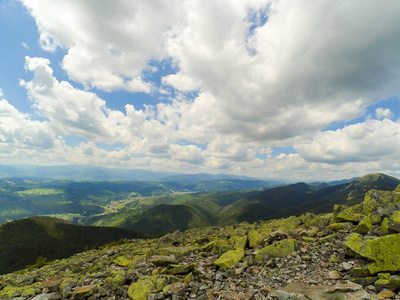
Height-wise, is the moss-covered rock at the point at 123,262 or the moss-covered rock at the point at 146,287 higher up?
the moss-covered rock at the point at 146,287

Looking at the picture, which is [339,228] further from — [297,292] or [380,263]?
[297,292]

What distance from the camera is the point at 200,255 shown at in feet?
55.5

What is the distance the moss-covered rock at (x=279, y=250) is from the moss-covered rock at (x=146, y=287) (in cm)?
746

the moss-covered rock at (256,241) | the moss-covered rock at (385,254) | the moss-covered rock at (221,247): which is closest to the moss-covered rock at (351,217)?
the moss-covered rock at (385,254)

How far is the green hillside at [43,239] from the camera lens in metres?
147

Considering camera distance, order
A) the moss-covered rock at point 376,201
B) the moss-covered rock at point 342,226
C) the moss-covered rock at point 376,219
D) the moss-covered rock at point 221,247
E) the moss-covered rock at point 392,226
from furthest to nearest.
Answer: the moss-covered rock at point 221,247 < the moss-covered rock at point 376,201 < the moss-covered rock at point 342,226 < the moss-covered rock at point 376,219 < the moss-covered rock at point 392,226

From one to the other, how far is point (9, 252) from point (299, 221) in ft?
792

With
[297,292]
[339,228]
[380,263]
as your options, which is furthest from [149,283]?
[339,228]

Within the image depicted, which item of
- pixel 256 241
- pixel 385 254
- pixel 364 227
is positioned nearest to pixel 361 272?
pixel 385 254

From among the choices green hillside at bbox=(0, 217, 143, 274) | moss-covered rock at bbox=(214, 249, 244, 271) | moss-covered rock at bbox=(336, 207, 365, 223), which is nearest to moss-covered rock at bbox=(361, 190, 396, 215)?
moss-covered rock at bbox=(336, 207, 365, 223)

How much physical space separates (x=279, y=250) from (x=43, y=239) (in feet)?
773

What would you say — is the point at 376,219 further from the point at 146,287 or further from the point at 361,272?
the point at 146,287

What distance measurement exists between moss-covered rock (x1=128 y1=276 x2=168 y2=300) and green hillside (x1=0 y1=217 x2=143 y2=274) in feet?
565

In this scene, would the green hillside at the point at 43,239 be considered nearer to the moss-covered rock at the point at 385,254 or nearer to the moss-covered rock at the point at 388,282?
the moss-covered rock at the point at 385,254
